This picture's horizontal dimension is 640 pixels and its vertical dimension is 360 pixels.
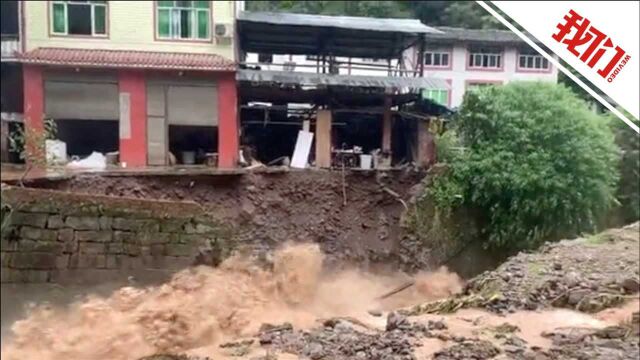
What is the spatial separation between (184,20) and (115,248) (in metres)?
0.72

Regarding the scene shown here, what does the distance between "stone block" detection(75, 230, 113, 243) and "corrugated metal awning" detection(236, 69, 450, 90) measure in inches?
24.2

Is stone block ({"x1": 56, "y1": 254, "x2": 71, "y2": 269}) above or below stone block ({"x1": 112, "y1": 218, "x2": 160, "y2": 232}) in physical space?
below

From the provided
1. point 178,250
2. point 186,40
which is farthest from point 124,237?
point 186,40

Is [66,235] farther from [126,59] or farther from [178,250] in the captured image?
[126,59]

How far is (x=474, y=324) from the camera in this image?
2.79m

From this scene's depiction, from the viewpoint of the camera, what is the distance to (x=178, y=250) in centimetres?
189

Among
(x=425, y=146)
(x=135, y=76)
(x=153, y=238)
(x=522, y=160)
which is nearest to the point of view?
(x=153, y=238)

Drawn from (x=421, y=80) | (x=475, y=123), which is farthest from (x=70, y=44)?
(x=475, y=123)

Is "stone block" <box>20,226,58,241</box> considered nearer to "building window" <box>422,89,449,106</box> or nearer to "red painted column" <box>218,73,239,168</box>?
"red painted column" <box>218,73,239,168</box>

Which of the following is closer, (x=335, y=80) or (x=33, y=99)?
(x=33, y=99)

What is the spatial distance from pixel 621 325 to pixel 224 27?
2121 mm

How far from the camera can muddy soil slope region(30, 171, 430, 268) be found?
2109 mm

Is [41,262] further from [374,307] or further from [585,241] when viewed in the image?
[585,241]

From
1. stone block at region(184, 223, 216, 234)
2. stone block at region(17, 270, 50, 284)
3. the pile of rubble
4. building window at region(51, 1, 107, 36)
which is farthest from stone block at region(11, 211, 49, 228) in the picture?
the pile of rubble
